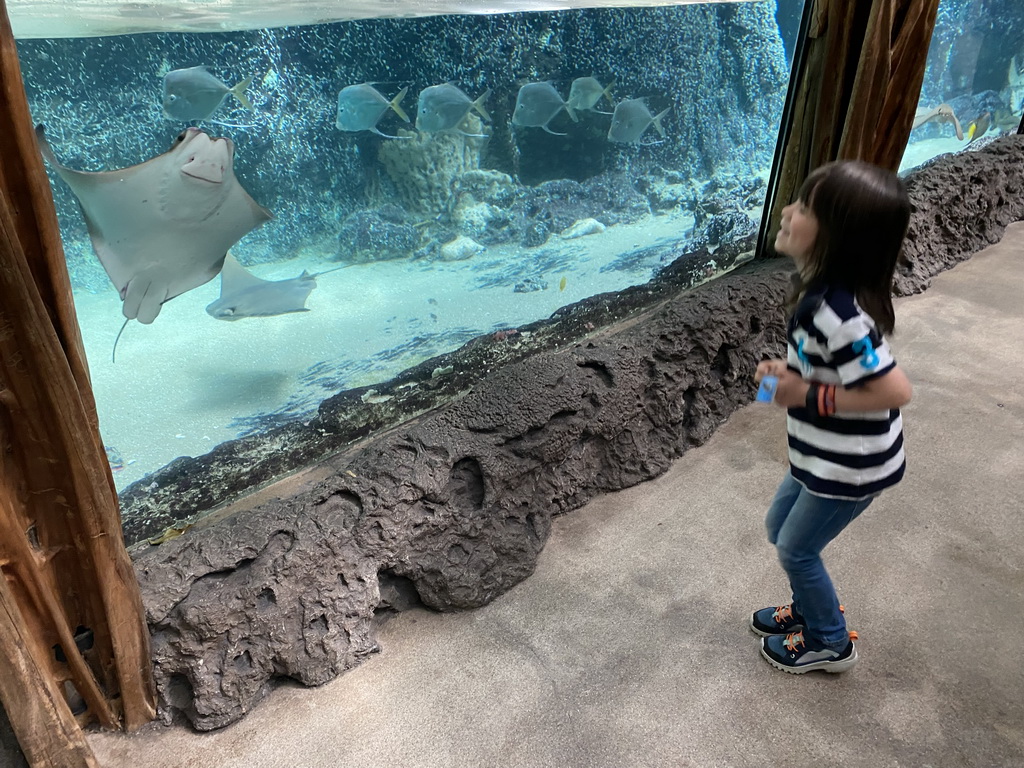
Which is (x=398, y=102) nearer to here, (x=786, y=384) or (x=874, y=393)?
(x=786, y=384)

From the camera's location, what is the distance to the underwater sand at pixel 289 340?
2246mm

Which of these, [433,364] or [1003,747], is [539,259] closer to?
[433,364]

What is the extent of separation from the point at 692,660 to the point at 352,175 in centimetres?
236

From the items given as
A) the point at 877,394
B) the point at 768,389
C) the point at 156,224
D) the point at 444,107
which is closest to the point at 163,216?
the point at 156,224

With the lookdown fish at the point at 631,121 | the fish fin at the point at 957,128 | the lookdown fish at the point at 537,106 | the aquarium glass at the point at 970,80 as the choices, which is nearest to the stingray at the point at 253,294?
the lookdown fish at the point at 537,106

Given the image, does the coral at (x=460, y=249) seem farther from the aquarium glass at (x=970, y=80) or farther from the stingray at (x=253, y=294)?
the aquarium glass at (x=970, y=80)

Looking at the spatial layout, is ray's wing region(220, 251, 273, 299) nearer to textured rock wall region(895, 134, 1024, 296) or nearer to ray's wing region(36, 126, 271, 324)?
ray's wing region(36, 126, 271, 324)

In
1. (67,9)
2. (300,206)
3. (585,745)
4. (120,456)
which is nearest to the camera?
(585,745)

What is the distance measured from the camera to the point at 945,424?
112 inches

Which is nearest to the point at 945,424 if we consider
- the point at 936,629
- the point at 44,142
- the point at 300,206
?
the point at 936,629

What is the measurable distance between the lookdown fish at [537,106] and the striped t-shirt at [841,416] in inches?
98.4

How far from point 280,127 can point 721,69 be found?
3.36 metres

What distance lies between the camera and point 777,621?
190 centimetres

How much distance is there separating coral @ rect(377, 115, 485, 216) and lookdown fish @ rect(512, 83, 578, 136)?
1.13 ft
